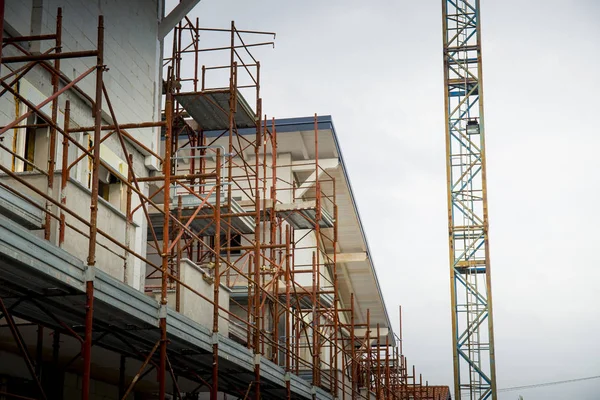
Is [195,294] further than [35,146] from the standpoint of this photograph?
Yes

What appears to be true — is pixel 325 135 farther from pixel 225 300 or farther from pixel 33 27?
pixel 33 27

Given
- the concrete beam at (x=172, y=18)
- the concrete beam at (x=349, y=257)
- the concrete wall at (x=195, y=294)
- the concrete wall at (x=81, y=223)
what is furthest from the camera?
the concrete beam at (x=349, y=257)

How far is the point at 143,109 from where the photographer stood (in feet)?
73.6

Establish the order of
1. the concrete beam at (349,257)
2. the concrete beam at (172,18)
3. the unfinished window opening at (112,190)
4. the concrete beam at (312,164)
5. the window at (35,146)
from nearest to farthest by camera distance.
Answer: the window at (35,146)
the unfinished window opening at (112,190)
the concrete beam at (172,18)
the concrete beam at (312,164)
the concrete beam at (349,257)

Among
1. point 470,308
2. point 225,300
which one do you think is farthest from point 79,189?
point 470,308

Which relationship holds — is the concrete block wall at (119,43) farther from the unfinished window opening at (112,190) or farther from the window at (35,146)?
the unfinished window opening at (112,190)

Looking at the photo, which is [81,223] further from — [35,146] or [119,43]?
[119,43]

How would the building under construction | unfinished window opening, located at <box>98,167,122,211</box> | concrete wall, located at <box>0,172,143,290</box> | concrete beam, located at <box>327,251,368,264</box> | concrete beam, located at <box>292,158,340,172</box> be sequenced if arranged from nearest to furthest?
1. the building under construction
2. concrete wall, located at <box>0,172,143,290</box>
3. unfinished window opening, located at <box>98,167,122,211</box>
4. concrete beam, located at <box>292,158,340,172</box>
5. concrete beam, located at <box>327,251,368,264</box>

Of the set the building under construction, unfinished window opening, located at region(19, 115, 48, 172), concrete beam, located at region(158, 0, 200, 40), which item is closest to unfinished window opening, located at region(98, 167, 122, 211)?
the building under construction

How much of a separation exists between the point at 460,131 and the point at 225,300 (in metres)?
23.8

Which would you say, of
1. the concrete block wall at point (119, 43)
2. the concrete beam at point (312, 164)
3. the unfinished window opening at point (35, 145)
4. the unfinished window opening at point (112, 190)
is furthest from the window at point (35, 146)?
the concrete beam at point (312, 164)

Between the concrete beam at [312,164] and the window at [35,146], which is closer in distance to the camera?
the window at [35,146]

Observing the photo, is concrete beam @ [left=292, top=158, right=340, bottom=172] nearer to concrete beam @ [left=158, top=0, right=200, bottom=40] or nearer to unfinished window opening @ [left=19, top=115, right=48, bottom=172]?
concrete beam @ [left=158, top=0, right=200, bottom=40]

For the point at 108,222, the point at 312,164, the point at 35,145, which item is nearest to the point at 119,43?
the point at 35,145
